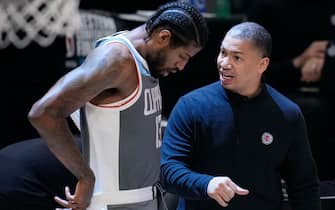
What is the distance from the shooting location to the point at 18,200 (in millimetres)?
3076

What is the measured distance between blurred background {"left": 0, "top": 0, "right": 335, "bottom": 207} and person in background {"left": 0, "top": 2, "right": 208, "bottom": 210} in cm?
161

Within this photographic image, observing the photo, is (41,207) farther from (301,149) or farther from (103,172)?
(301,149)

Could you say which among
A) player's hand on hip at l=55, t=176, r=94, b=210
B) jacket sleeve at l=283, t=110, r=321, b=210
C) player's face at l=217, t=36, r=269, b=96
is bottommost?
jacket sleeve at l=283, t=110, r=321, b=210

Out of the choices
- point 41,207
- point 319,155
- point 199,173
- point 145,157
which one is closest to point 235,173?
point 199,173

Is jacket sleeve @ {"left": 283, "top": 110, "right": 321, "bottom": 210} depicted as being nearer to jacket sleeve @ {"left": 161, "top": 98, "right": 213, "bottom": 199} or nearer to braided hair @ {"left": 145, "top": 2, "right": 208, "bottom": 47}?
jacket sleeve @ {"left": 161, "top": 98, "right": 213, "bottom": 199}

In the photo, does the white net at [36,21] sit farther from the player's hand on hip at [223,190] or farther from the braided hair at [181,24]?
the player's hand on hip at [223,190]

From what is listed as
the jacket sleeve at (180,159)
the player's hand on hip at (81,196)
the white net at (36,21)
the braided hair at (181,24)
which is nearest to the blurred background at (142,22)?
the white net at (36,21)

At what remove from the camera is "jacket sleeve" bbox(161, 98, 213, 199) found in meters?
2.52

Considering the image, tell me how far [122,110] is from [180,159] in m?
0.48

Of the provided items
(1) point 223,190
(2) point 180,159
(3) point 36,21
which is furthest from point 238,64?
(3) point 36,21

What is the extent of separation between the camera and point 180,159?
2.64 metres

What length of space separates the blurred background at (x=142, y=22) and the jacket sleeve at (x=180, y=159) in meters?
1.42

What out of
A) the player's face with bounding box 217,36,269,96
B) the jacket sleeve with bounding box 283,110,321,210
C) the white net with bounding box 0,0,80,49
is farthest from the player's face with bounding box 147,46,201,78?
the white net with bounding box 0,0,80,49

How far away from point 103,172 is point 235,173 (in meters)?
0.58
